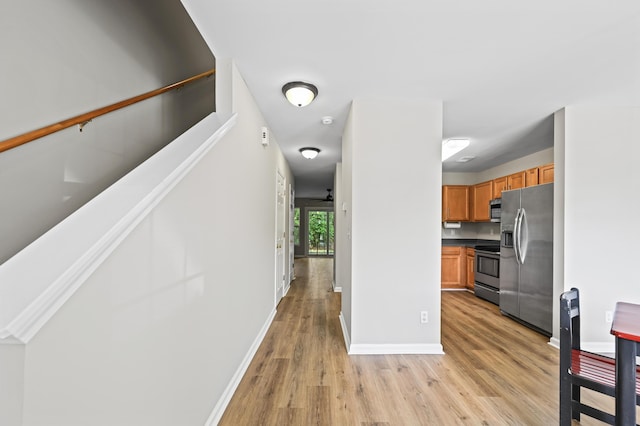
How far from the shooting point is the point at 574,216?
302cm

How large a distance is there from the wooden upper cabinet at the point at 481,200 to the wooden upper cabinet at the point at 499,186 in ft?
0.35

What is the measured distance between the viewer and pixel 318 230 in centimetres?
1195

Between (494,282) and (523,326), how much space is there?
3.39 ft

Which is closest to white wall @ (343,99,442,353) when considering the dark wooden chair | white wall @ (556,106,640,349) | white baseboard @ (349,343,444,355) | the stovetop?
white baseboard @ (349,343,444,355)

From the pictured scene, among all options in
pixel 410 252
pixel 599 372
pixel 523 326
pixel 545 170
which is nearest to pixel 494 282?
pixel 523 326

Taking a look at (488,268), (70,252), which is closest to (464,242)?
(488,268)

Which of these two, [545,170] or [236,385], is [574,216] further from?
[236,385]

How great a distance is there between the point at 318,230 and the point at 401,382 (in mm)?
9616

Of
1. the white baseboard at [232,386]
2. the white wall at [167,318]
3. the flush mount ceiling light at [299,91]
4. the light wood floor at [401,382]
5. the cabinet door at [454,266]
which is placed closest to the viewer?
the white wall at [167,318]

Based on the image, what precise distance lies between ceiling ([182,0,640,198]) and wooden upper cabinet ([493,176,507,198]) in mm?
1791

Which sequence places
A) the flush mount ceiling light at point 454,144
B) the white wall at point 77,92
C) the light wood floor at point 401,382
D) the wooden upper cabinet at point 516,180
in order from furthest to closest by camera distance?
the wooden upper cabinet at point 516,180, the flush mount ceiling light at point 454,144, the light wood floor at point 401,382, the white wall at point 77,92

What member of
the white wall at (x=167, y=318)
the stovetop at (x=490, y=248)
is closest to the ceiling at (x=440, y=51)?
the white wall at (x=167, y=318)

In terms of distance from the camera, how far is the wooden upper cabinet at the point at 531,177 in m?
4.30

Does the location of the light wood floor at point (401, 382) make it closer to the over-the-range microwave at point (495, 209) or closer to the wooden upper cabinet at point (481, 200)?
the over-the-range microwave at point (495, 209)
